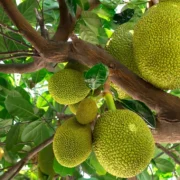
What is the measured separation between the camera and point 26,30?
0.89 meters

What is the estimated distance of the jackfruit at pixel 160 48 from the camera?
2.90 feet

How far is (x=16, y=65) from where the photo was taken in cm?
119

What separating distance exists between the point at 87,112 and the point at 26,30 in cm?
26

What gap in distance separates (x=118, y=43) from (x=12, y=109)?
468 mm

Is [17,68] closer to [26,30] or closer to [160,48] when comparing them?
[26,30]

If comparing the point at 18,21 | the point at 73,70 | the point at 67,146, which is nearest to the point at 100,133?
the point at 67,146

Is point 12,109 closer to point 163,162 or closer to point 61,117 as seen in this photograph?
point 61,117

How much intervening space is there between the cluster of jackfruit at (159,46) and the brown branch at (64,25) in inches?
8.3

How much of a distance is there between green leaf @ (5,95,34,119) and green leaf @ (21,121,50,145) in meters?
0.04

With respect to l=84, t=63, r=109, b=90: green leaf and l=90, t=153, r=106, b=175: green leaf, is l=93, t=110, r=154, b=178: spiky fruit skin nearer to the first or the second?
l=84, t=63, r=109, b=90: green leaf

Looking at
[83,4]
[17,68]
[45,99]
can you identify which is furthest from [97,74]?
[45,99]

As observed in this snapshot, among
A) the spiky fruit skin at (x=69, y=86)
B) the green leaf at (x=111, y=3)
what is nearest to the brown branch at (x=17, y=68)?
the spiky fruit skin at (x=69, y=86)

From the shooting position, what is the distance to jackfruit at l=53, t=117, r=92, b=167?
87 centimetres

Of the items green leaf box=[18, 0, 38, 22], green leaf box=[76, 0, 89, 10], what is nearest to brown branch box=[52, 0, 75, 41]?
green leaf box=[76, 0, 89, 10]
